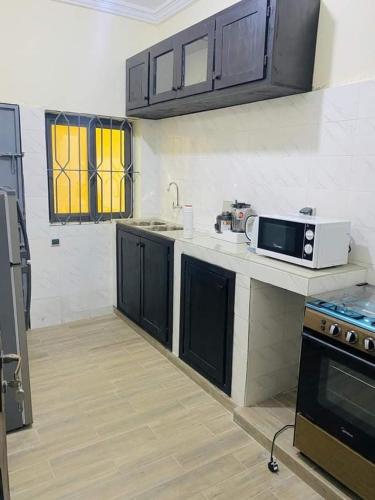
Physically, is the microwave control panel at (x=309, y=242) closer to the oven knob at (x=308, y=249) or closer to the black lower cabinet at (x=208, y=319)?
the oven knob at (x=308, y=249)

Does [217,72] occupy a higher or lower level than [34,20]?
lower

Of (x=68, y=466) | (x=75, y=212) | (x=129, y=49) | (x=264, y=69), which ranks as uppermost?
(x=129, y=49)

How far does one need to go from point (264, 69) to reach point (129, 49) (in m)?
2.01

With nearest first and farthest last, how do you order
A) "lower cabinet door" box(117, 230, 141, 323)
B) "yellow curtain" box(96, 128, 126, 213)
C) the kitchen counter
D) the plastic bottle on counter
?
1. the kitchen counter
2. the plastic bottle on counter
3. "lower cabinet door" box(117, 230, 141, 323)
4. "yellow curtain" box(96, 128, 126, 213)

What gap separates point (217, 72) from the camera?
257 centimetres

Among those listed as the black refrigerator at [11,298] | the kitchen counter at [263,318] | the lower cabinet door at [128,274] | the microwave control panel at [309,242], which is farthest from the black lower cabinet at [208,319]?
the black refrigerator at [11,298]

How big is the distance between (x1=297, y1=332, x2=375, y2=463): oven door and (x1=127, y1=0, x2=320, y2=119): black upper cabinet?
4.93 ft

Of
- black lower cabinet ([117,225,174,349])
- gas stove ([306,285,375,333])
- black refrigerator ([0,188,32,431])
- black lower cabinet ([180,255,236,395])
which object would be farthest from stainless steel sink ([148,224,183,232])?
gas stove ([306,285,375,333])

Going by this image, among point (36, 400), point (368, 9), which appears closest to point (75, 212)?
point (36, 400)

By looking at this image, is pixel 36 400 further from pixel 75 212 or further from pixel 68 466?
pixel 75 212

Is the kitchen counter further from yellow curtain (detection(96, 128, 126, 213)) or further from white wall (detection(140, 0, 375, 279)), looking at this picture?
yellow curtain (detection(96, 128, 126, 213))

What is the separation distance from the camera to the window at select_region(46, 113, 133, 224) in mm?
3602

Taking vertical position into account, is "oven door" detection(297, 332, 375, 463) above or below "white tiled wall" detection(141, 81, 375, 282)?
below

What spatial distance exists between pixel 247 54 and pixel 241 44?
97mm
